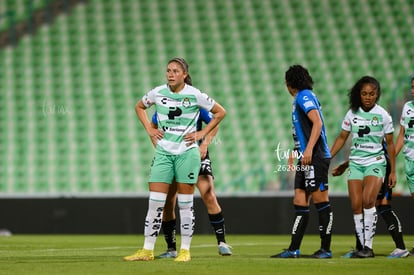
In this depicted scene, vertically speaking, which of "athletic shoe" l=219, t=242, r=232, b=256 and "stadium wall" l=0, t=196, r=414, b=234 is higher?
"athletic shoe" l=219, t=242, r=232, b=256

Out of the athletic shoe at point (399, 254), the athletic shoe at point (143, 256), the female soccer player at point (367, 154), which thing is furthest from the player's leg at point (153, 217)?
the athletic shoe at point (399, 254)

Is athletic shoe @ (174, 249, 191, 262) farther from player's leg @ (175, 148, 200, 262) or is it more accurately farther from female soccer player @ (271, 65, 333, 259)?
female soccer player @ (271, 65, 333, 259)

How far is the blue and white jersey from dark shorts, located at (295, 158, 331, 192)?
0.33 feet

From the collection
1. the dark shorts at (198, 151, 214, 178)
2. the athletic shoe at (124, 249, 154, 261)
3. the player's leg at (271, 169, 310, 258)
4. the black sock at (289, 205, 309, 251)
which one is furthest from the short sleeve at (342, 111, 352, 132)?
the athletic shoe at (124, 249, 154, 261)

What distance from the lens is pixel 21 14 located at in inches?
899

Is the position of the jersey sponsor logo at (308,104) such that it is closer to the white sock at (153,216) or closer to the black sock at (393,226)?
the black sock at (393,226)

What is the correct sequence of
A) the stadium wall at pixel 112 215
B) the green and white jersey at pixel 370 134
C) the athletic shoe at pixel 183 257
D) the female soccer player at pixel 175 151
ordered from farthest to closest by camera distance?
the stadium wall at pixel 112 215
the green and white jersey at pixel 370 134
the female soccer player at pixel 175 151
the athletic shoe at pixel 183 257

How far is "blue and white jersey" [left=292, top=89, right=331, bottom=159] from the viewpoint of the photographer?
8875mm

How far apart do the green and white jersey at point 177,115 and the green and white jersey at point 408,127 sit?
9.09 ft

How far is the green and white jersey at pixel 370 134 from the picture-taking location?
919cm

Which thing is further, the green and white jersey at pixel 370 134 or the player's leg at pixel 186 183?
the green and white jersey at pixel 370 134

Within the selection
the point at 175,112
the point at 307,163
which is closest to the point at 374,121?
the point at 307,163

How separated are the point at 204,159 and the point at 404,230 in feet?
21.4

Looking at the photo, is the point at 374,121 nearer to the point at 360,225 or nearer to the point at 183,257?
the point at 360,225
